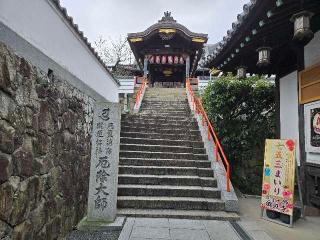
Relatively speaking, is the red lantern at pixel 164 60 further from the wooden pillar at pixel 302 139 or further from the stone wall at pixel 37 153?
the stone wall at pixel 37 153

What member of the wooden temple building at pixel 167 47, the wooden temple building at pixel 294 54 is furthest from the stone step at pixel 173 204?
the wooden temple building at pixel 167 47

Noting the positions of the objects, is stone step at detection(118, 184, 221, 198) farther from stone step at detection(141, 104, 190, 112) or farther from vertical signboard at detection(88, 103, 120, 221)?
stone step at detection(141, 104, 190, 112)

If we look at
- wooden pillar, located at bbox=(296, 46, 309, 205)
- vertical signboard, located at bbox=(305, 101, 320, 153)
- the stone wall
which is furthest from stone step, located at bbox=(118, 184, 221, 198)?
vertical signboard, located at bbox=(305, 101, 320, 153)

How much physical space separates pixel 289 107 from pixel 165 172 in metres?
3.83

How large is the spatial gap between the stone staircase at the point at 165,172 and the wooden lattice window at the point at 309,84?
3002 mm

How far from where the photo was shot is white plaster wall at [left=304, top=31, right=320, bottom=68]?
651cm

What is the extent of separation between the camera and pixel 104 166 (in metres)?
6.15

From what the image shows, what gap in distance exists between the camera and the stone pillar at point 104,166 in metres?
6.07

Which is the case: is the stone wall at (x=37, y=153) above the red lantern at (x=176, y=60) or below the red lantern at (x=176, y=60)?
below

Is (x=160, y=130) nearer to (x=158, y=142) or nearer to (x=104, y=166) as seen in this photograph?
(x=158, y=142)

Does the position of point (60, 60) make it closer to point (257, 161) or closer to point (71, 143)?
point (71, 143)

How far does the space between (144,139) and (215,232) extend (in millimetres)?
4843

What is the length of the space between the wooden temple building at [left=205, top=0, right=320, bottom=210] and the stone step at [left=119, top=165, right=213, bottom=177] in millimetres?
2455

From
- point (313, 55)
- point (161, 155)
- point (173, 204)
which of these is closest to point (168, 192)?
point (173, 204)
